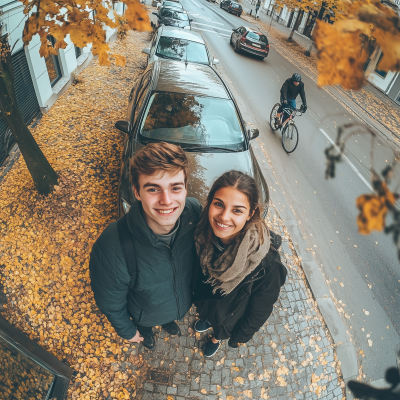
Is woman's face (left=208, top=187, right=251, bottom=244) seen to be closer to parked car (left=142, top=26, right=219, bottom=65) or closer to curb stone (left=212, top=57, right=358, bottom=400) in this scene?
curb stone (left=212, top=57, right=358, bottom=400)

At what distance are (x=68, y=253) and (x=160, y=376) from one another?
2.11 metres

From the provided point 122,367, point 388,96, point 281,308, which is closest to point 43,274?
point 122,367

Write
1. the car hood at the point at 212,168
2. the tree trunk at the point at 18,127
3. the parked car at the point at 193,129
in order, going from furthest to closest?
1. the parked car at the point at 193,129
2. the car hood at the point at 212,168
3. the tree trunk at the point at 18,127

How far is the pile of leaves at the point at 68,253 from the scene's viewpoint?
2922mm

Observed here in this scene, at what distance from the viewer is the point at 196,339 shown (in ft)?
10.6

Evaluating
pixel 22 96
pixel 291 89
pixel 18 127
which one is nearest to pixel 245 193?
pixel 18 127

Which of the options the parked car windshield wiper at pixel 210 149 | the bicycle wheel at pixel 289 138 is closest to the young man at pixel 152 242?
the parked car windshield wiper at pixel 210 149

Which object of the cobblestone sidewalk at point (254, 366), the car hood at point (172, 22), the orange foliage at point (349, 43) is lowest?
the cobblestone sidewalk at point (254, 366)

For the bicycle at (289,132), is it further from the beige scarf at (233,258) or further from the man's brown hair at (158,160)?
the man's brown hair at (158,160)

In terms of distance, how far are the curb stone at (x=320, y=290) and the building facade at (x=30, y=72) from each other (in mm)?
5342

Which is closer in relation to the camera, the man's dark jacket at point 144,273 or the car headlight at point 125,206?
the man's dark jacket at point 144,273

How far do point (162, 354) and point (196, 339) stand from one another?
46 centimetres

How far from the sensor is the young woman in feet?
6.01

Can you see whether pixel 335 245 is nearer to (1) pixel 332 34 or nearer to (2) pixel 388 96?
(1) pixel 332 34
